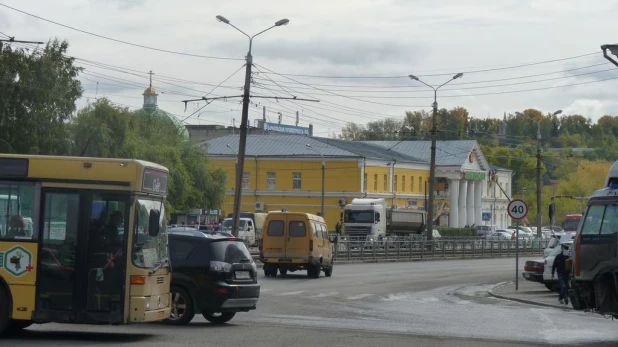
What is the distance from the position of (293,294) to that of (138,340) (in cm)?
1338

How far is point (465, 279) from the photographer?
1698 inches

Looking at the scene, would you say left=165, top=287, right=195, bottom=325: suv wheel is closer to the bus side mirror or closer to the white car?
the bus side mirror

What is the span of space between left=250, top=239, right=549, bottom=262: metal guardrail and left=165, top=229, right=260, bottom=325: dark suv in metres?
31.9

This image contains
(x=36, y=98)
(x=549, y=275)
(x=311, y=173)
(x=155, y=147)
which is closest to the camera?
(x=549, y=275)

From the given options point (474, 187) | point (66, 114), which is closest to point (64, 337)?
point (66, 114)

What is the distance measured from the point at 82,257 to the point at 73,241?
10.7 inches

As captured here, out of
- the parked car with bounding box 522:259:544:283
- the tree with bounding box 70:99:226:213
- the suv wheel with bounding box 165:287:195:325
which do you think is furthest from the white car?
the tree with bounding box 70:99:226:213

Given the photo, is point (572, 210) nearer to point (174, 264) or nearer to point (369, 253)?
point (369, 253)

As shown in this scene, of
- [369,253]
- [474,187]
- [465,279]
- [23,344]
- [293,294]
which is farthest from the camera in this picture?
[474,187]

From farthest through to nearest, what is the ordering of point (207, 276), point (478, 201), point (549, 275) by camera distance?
point (478, 201) < point (549, 275) < point (207, 276)

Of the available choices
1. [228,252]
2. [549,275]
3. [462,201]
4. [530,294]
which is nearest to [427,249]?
[549,275]

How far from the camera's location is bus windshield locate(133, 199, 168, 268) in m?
16.4

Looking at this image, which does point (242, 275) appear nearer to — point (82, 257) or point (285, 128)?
point (82, 257)

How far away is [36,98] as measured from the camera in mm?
60000
